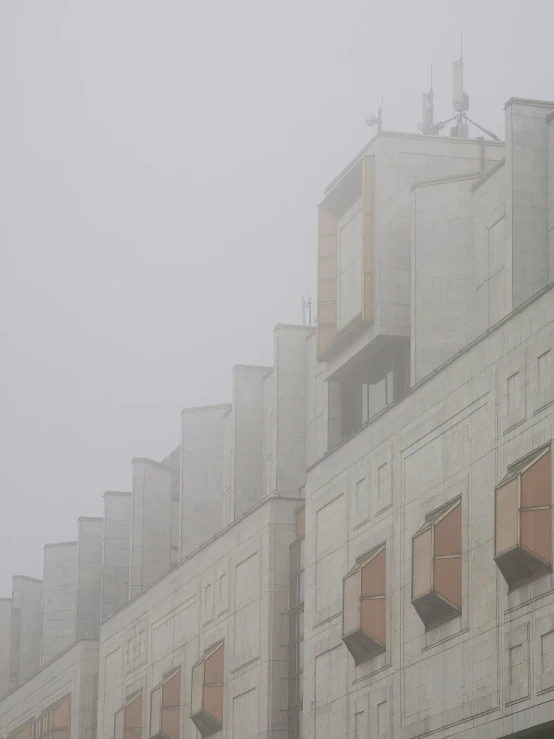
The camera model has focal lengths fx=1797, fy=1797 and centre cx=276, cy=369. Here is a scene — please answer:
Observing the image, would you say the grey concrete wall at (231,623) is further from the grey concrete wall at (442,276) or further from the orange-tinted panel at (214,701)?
the grey concrete wall at (442,276)

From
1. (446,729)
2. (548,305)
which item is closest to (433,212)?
(548,305)

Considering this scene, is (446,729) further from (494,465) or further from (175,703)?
(175,703)

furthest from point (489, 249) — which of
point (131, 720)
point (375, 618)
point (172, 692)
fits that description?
point (131, 720)

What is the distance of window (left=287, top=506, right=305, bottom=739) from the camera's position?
2562 inches

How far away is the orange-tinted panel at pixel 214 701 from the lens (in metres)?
70.1

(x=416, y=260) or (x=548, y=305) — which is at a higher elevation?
(x=416, y=260)

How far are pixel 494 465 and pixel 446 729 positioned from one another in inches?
299

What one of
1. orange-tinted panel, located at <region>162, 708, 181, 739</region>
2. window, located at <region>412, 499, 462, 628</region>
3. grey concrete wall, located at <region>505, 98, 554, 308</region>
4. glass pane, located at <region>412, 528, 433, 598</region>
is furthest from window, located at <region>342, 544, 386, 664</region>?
orange-tinted panel, located at <region>162, 708, 181, 739</region>

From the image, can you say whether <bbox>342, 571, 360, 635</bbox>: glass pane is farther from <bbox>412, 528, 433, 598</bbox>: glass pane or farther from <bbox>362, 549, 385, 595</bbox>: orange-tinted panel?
<bbox>412, 528, 433, 598</bbox>: glass pane

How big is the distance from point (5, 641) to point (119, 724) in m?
31.7

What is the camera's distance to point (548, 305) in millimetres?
47562

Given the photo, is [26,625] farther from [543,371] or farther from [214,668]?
[543,371]

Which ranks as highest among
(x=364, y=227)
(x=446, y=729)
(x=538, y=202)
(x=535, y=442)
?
→ (x=364, y=227)

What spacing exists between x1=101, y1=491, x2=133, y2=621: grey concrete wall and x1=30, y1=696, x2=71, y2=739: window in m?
5.96
